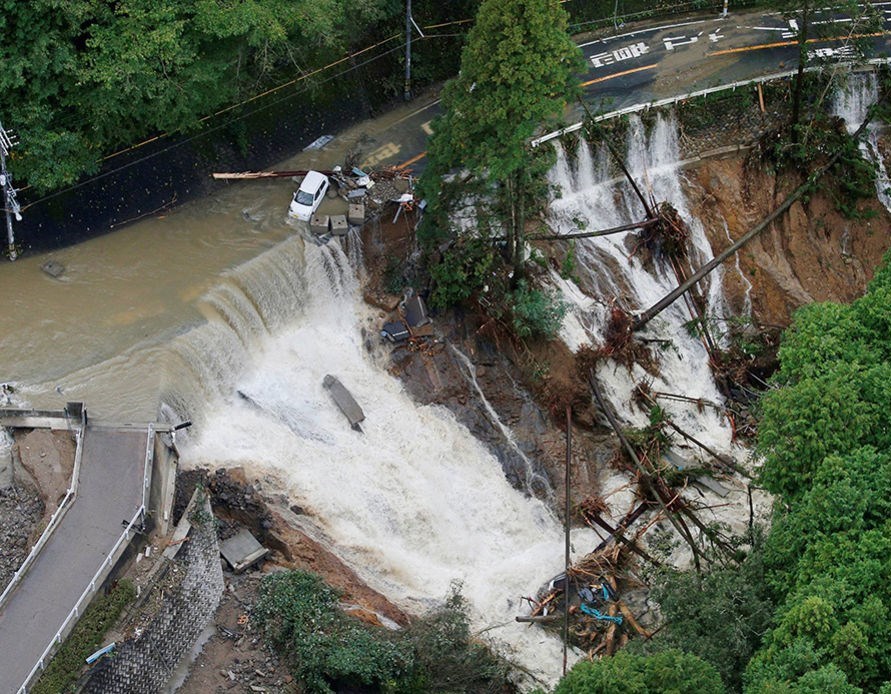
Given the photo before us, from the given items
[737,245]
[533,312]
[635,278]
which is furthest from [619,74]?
[533,312]

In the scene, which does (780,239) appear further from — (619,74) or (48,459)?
(48,459)

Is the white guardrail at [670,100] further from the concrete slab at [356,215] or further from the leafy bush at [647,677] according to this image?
the leafy bush at [647,677]

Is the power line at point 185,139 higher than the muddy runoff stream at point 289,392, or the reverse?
the power line at point 185,139

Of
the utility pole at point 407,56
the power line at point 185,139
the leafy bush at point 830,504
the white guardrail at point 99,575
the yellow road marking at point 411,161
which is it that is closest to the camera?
the leafy bush at point 830,504

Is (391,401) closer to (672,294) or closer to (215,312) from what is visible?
(215,312)

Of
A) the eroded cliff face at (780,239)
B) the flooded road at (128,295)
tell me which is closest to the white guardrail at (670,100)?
the eroded cliff face at (780,239)

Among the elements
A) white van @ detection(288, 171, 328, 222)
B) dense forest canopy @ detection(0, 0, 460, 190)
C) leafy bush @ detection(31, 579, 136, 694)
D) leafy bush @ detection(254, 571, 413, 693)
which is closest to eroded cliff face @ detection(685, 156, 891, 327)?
white van @ detection(288, 171, 328, 222)
